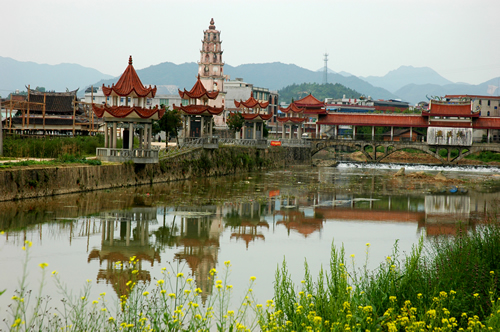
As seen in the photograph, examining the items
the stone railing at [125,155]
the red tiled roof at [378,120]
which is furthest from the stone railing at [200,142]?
the red tiled roof at [378,120]

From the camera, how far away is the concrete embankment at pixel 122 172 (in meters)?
23.6

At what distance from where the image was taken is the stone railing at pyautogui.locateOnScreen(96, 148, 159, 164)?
101 feet

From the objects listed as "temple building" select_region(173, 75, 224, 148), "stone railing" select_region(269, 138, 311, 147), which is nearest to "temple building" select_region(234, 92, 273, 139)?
"stone railing" select_region(269, 138, 311, 147)

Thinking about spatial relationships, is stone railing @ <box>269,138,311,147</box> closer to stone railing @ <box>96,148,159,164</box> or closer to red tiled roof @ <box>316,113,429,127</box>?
red tiled roof @ <box>316,113,429,127</box>

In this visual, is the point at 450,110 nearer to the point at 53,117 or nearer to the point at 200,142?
the point at 200,142

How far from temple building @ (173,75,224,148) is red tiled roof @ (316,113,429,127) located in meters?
24.7

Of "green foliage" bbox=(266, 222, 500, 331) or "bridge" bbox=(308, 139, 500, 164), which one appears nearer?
"green foliage" bbox=(266, 222, 500, 331)

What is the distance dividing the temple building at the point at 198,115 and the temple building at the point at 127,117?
9.72m

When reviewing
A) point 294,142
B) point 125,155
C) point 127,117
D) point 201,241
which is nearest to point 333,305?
point 201,241

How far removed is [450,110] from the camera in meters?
63.9

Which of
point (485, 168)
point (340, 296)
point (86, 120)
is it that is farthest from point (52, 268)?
point (485, 168)

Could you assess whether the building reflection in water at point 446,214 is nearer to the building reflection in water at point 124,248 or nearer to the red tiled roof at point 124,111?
the building reflection in water at point 124,248

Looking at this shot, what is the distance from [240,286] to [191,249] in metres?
4.29

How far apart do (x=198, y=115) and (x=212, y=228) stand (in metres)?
24.2
